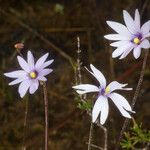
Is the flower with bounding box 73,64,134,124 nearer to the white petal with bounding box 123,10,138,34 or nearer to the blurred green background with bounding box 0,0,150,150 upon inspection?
the white petal with bounding box 123,10,138,34

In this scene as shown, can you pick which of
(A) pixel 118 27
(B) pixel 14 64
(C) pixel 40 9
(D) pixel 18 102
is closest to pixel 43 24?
(C) pixel 40 9

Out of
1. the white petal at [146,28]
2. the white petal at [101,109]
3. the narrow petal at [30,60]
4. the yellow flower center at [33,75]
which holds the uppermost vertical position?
the white petal at [146,28]

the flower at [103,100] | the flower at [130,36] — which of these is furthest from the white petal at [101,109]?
the flower at [130,36]

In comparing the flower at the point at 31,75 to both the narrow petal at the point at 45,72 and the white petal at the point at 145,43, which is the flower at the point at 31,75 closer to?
the narrow petal at the point at 45,72

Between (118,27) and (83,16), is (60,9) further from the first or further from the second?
(118,27)

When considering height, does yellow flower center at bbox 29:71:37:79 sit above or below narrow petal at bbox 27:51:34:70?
below

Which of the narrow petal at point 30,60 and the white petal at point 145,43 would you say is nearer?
the white petal at point 145,43

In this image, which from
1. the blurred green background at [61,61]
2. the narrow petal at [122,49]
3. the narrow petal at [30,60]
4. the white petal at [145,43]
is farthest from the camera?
the blurred green background at [61,61]

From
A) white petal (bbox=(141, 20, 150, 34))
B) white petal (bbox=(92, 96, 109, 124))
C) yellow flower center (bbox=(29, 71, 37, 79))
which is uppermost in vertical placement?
A: white petal (bbox=(141, 20, 150, 34))

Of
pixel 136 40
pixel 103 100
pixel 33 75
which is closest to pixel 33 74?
pixel 33 75

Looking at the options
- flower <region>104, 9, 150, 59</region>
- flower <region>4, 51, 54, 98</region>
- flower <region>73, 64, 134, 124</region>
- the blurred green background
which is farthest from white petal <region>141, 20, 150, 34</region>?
the blurred green background
